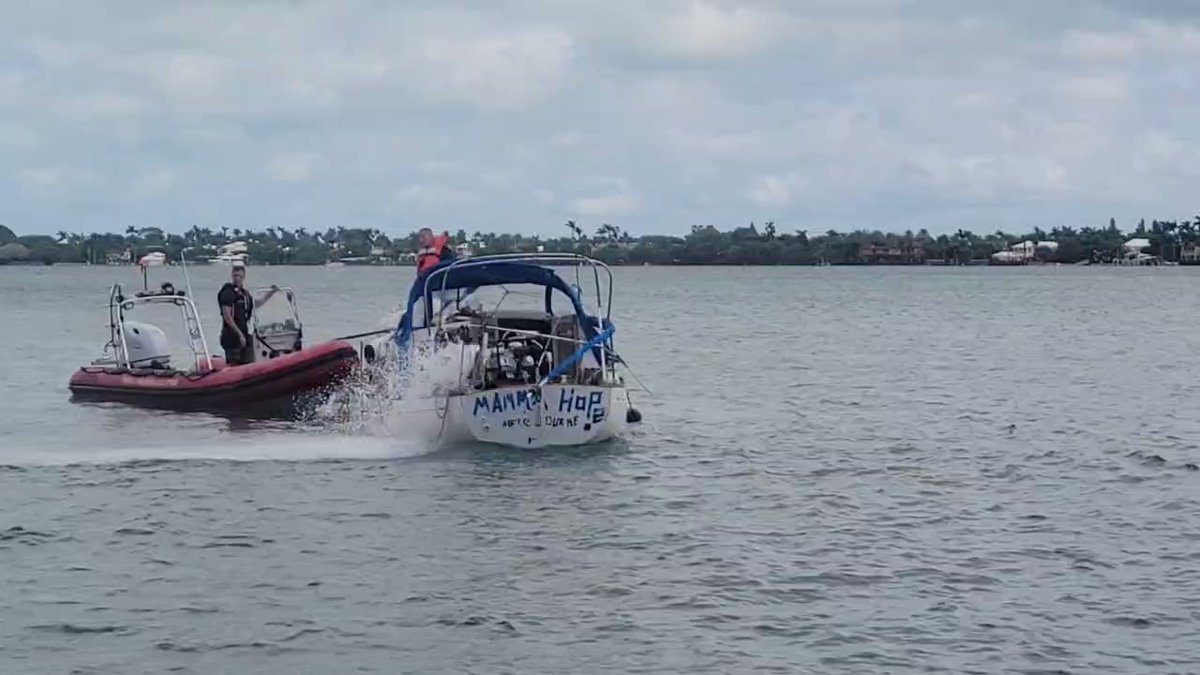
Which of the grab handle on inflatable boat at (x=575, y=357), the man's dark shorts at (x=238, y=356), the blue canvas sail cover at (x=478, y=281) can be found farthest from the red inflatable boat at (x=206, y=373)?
the grab handle on inflatable boat at (x=575, y=357)

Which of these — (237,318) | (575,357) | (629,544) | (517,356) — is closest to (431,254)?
(517,356)

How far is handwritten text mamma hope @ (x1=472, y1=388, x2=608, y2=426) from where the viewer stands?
20.8m

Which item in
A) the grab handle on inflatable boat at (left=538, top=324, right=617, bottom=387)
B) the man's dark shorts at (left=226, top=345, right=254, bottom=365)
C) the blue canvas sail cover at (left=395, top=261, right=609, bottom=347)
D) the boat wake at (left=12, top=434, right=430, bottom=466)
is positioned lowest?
the boat wake at (left=12, top=434, right=430, bottom=466)

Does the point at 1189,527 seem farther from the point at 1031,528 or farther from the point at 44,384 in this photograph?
the point at 44,384

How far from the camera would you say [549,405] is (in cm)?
2086

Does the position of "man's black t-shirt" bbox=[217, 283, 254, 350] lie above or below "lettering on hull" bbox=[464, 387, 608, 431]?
above

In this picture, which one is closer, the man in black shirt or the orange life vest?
the orange life vest

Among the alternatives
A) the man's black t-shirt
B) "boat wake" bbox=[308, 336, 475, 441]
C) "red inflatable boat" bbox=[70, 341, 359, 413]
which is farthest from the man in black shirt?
"boat wake" bbox=[308, 336, 475, 441]

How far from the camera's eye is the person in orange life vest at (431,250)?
2309 centimetres

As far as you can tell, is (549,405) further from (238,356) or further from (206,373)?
(238,356)

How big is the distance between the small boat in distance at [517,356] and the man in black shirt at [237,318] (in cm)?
367

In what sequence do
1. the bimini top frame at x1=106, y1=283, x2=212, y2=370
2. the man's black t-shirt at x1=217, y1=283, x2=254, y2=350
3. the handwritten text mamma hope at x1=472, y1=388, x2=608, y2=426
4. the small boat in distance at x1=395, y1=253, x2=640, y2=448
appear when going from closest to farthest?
the handwritten text mamma hope at x1=472, y1=388, x2=608, y2=426
the small boat in distance at x1=395, y1=253, x2=640, y2=448
the man's black t-shirt at x1=217, y1=283, x2=254, y2=350
the bimini top frame at x1=106, y1=283, x2=212, y2=370

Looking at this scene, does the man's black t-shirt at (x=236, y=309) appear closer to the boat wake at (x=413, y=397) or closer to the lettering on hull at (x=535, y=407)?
the boat wake at (x=413, y=397)

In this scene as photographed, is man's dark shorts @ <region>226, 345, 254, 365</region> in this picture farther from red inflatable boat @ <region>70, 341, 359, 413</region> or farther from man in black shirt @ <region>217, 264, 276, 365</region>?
red inflatable boat @ <region>70, 341, 359, 413</region>
